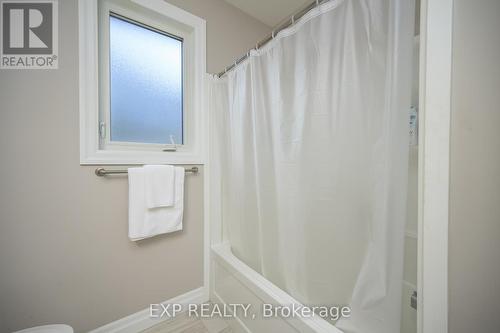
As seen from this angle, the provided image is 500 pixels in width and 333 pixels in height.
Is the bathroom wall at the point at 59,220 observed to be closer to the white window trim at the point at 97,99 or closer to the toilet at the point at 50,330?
the white window trim at the point at 97,99

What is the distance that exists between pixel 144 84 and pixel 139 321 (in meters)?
1.55

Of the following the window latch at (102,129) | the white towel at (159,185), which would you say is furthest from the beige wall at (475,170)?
the window latch at (102,129)

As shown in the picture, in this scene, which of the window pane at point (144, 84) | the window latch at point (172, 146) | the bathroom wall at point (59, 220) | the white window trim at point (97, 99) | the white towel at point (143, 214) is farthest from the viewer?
the window latch at point (172, 146)

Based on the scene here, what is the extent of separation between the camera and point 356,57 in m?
0.72

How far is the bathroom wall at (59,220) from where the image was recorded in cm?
91

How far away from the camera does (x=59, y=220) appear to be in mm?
1000

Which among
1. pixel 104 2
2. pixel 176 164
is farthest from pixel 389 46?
pixel 104 2

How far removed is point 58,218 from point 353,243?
144 cm

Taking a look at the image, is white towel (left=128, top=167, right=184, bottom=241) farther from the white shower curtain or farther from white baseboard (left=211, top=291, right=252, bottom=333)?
white baseboard (left=211, top=291, right=252, bottom=333)

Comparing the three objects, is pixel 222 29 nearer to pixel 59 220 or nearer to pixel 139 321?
pixel 59 220

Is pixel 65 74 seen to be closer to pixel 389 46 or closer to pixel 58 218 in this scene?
pixel 58 218

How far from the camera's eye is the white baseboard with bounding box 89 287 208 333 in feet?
3.74

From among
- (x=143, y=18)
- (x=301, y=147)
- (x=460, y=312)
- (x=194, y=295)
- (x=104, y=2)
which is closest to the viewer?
(x=460, y=312)

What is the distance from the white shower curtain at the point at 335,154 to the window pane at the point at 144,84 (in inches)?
23.3
